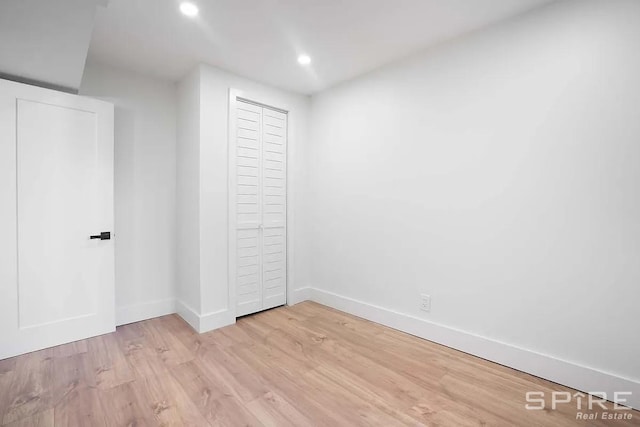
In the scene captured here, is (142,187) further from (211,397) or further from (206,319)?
(211,397)

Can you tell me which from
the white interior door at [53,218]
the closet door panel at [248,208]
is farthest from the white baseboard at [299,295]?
the white interior door at [53,218]

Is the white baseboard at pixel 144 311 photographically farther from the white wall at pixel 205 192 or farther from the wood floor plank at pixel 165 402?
the wood floor plank at pixel 165 402

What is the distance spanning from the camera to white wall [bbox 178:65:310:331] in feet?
8.61

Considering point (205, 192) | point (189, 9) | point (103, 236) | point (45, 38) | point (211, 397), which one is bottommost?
point (211, 397)

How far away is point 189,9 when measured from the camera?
74.7 inches

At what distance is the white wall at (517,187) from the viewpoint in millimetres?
1646

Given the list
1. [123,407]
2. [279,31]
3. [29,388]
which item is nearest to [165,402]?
[123,407]

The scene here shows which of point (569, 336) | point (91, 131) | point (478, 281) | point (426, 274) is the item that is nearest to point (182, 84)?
point (91, 131)

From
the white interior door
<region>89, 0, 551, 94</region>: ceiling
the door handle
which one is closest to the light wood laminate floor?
the white interior door

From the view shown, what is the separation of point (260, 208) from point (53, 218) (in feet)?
5.63

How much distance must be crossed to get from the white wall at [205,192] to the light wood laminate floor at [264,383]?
0.32 meters

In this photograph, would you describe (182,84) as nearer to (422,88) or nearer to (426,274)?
(422,88)

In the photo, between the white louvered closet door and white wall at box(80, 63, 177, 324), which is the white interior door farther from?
the white louvered closet door

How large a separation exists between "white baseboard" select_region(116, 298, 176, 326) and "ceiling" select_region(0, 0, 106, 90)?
Answer: 6.87 feet
